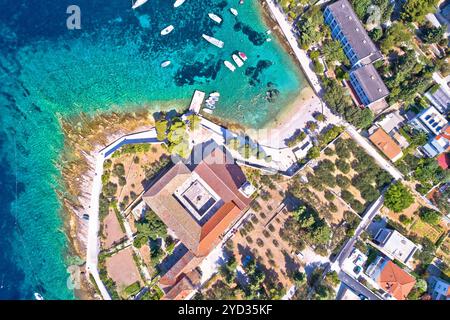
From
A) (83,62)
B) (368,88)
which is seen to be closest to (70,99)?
(83,62)

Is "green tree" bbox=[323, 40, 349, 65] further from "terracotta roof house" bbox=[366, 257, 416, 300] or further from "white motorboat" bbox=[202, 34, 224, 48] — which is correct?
"terracotta roof house" bbox=[366, 257, 416, 300]

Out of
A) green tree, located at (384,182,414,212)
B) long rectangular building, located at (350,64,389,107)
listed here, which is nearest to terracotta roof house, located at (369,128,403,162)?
green tree, located at (384,182,414,212)

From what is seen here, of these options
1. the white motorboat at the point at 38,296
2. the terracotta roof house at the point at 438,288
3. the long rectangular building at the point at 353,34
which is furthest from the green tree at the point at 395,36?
the white motorboat at the point at 38,296

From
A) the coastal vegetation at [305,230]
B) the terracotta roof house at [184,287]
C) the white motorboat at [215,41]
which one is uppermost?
the white motorboat at [215,41]

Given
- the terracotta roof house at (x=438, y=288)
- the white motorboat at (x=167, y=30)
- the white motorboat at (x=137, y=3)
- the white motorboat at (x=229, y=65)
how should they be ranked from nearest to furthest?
the terracotta roof house at (x=438, y=288) < the white motorboat at (x=229, y=65) < the white motorboat at (x=167, y=30) < the white motorboat at (x=137, y=3)

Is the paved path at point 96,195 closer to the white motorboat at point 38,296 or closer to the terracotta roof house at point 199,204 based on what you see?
the terracotta roof house at point 199,204
